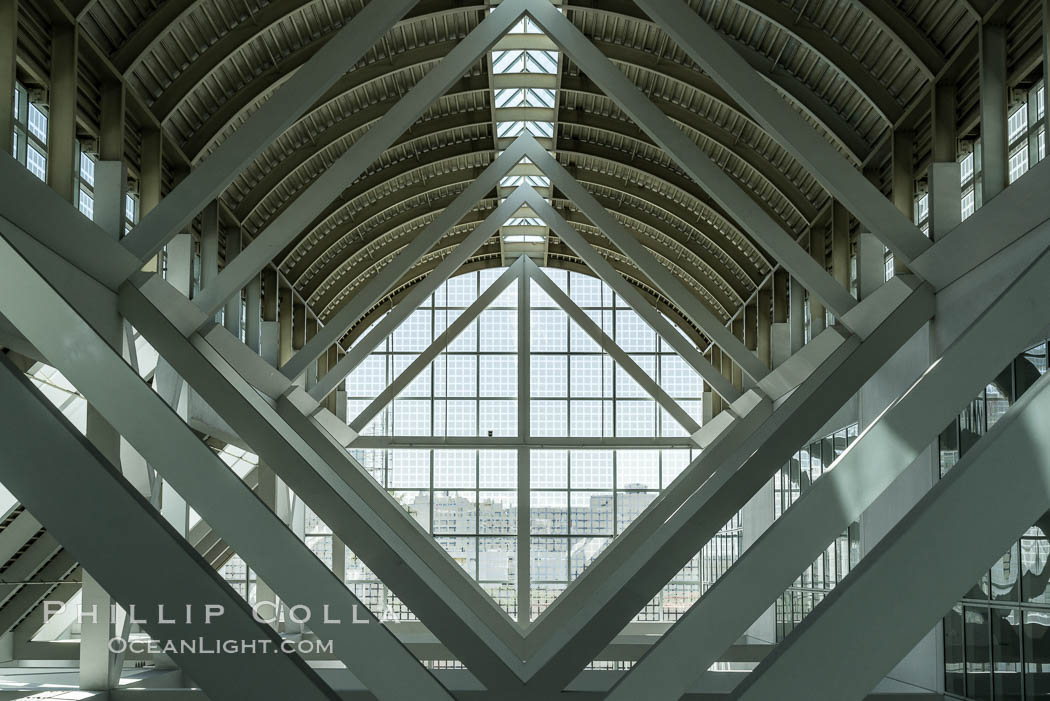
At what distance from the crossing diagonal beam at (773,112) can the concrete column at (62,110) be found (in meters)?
8.80

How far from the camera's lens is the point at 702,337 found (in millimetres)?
44125

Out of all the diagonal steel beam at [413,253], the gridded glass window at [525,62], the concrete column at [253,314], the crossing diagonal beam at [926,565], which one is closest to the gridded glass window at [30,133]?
the diagonal steel beam at [413,253]

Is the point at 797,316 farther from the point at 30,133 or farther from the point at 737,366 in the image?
the point at 30,133

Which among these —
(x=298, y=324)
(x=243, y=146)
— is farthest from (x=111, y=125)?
(x=298, y=324)

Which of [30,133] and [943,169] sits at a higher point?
[30,133]

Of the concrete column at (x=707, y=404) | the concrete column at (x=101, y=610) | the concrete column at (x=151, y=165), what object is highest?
the concrete column at (x=151, y=165)

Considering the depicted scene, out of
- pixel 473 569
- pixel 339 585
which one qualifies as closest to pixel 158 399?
pixel 339 585

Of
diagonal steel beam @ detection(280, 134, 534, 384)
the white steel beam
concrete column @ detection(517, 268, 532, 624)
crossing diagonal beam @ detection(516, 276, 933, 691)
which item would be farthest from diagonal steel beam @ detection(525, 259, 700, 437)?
the white steel beam

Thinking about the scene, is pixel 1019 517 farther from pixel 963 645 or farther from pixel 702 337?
pixel 702 337

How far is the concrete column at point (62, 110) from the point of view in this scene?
16.6 metres

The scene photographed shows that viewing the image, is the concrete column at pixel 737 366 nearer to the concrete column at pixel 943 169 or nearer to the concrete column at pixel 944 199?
the concrete column at pixel 943 169

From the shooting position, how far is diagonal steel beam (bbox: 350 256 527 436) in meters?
31.6

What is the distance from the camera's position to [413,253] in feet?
82.6

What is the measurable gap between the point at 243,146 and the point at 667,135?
22.7ft
